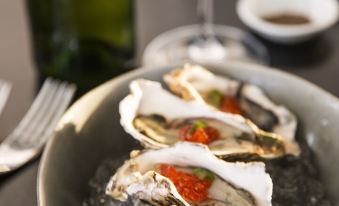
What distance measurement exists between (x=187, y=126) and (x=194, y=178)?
0.10 meters

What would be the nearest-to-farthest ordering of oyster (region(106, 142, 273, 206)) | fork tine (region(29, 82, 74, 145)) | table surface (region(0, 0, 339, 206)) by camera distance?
1. oyster (region(106, 142, 273, 206))
2. fork tine (region(29, 82, 74, 145))
3. table surface (region(0, 0, 339, 206))

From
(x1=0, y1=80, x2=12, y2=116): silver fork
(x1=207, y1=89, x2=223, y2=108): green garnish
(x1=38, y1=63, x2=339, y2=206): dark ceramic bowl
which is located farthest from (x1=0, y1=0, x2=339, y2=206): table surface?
(x1=207, y1=89, x2=223, y2=108): green garnish

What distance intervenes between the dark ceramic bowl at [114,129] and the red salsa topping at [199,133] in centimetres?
7

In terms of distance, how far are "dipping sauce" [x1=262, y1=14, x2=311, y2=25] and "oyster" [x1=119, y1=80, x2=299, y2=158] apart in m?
0.40

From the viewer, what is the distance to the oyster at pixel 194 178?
58 centimetres

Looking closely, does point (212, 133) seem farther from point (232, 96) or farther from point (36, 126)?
point (36, 126)

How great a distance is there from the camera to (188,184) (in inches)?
23.8

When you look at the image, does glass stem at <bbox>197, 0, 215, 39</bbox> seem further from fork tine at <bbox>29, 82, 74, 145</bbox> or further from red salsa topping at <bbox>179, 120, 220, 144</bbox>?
red salsa topping at <bbox>179, 120, 220, 144</bbox>

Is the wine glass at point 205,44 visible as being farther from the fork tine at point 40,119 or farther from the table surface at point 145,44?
the fork tine at point 40,119

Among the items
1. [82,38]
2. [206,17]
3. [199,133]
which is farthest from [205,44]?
[199,133]

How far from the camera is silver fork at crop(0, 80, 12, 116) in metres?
0.91

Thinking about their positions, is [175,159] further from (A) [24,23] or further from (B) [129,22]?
(A) [24,23]

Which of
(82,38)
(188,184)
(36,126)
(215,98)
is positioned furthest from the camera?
(82,38)

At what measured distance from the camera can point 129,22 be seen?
99cm
